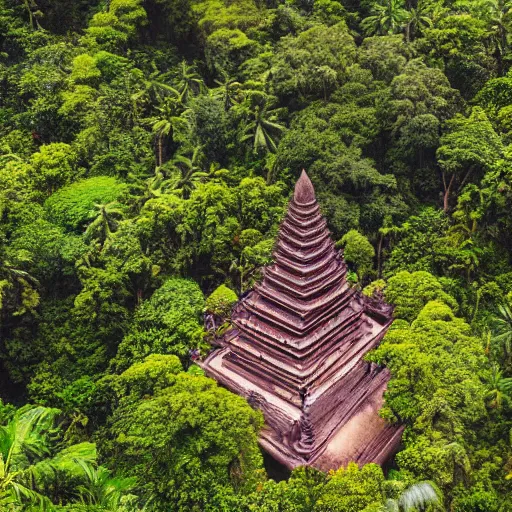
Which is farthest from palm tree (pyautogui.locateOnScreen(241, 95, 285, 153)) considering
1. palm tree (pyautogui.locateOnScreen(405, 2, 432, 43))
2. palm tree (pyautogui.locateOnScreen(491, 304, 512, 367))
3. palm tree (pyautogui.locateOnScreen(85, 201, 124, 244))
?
palm tree (pyautogui.locateOnScreen(491, 304, 512, 367))

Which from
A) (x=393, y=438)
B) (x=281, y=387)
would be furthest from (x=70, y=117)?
(x=393, y=438)

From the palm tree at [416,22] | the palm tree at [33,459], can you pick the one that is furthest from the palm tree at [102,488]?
the palm tree at [416,22]

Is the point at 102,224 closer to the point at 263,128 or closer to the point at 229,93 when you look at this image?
the point at 263,128

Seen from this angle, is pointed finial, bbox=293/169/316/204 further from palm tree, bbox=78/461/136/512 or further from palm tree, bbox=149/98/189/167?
palm tree, bbox=149/98/189/167

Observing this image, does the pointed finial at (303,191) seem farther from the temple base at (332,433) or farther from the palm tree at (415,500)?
the palm tree at (415,500)

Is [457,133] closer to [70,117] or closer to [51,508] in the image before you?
[70,117]
